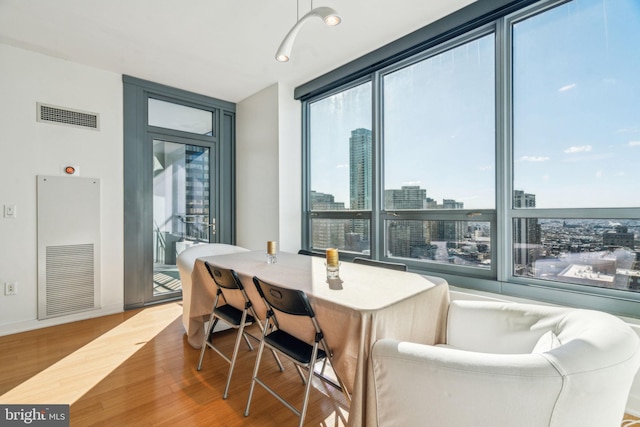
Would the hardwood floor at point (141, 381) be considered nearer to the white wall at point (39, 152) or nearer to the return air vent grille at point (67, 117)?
the white wall at point (39, 152)

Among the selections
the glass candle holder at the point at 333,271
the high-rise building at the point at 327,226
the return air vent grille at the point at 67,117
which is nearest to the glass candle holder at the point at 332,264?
the glass candle holder at the point at 333,271

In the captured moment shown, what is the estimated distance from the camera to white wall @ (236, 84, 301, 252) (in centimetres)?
411

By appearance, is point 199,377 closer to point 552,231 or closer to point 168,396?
point 168,396

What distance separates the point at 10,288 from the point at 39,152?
1486 mm

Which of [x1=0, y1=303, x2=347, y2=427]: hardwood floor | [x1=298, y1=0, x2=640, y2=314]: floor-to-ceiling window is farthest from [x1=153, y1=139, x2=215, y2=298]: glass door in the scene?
[x1=298, y1=0, x2=640, y2=314]: floor-to-ceiling window

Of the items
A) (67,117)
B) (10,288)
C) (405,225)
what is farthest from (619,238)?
(10,288)

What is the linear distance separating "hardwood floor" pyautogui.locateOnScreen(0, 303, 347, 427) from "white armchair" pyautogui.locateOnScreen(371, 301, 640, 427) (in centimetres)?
87

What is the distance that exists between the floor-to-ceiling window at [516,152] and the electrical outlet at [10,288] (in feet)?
12.7

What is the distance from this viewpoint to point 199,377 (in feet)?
7.61

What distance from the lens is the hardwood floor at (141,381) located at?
1.88 metres

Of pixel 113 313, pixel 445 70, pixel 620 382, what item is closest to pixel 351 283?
pixel 620 382

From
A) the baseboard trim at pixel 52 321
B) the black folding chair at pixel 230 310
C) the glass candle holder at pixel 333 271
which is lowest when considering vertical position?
the baseboard trim at pixel 52 321

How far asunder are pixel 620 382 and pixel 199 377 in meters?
2.46

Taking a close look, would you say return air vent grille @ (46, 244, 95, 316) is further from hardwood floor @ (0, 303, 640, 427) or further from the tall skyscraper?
the tall skyscraper
